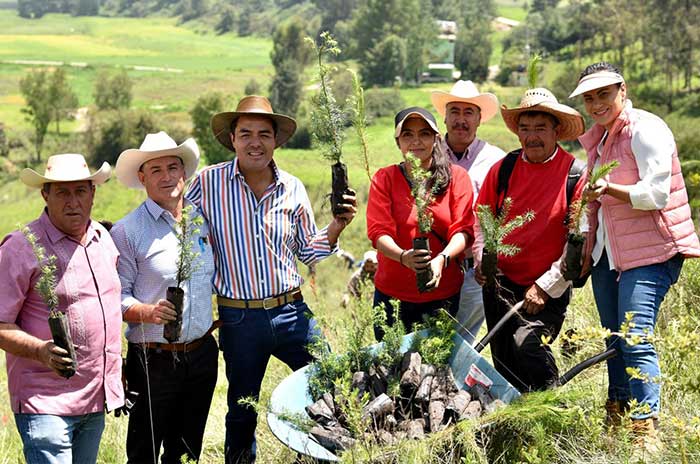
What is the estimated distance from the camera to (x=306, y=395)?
388 centimetres

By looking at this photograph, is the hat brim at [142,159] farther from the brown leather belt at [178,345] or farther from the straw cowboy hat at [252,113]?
the brown leather belt at [178,345]

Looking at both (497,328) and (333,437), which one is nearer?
(333,437)

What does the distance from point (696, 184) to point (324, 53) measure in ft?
17.5

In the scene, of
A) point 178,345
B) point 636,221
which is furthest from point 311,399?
point 636,221

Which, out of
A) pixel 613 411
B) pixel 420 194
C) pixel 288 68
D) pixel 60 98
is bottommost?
pixel 60 98

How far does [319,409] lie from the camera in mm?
3619

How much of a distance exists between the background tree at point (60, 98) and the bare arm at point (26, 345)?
304 feet

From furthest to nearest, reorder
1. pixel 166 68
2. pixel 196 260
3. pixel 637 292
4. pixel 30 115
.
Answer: pixel 166 68 → pixel 30 115 → pixel 196 260 → pixel 637 292

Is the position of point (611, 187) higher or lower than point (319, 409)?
higher

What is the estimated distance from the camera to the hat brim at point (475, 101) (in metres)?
5.27

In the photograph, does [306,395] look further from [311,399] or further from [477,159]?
[477,159]

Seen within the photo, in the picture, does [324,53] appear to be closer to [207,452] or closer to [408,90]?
[207,452]

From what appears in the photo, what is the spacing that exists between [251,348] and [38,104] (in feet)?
310

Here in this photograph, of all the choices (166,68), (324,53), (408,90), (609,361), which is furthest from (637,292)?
(166,68)
